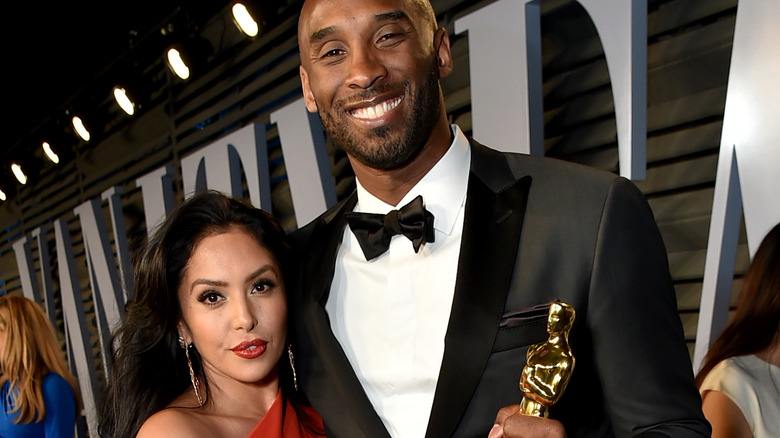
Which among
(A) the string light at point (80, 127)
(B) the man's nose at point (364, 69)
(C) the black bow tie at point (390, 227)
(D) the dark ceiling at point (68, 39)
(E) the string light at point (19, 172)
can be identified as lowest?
(C) the black bow tie at point (390, 227)

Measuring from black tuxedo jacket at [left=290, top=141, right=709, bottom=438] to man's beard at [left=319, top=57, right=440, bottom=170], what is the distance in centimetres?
15

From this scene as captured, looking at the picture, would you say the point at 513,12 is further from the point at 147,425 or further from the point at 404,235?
the point at 147,425

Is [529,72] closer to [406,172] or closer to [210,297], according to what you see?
[406,172]

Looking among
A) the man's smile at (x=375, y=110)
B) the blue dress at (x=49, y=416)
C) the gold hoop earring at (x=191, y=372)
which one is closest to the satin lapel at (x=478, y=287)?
the man's smile at (x=375, y=110)

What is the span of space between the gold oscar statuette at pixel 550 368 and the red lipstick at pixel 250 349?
0.91m

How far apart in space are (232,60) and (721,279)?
3781 millimetres

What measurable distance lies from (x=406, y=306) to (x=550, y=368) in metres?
0.55

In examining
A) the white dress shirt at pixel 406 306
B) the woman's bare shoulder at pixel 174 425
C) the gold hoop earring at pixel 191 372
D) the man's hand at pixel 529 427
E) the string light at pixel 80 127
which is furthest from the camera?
the string light at pixel 80 127

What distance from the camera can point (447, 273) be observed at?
1563mm

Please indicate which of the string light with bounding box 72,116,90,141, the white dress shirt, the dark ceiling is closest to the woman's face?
the white dress shirt

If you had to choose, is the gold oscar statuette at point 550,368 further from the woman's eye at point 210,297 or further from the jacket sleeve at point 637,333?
the woman's eye at point 210,297

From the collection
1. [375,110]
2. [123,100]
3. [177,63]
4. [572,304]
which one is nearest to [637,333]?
[572,304]

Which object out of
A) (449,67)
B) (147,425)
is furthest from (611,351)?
(147,425)

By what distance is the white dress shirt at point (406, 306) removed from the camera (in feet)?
4.96
